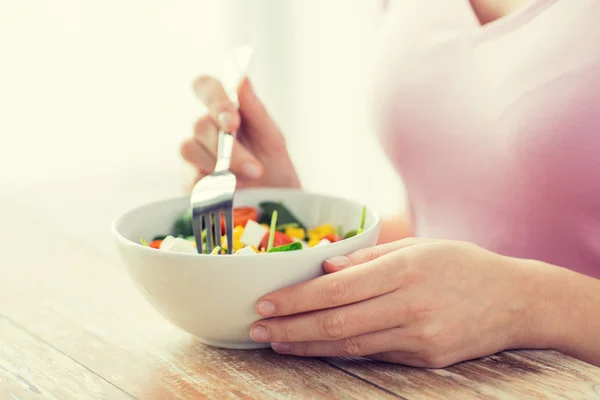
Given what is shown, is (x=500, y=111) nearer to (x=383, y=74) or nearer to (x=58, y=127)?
(x=383, y=74)

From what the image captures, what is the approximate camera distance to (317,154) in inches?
157

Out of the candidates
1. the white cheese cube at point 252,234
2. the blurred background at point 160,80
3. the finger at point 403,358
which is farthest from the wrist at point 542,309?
the blurred background at point 160,80

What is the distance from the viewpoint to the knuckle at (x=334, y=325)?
0.78 metres

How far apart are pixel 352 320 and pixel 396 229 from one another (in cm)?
73

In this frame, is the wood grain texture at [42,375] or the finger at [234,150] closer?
the wood grain texture at [42,375]

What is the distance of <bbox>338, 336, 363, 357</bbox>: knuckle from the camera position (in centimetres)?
80

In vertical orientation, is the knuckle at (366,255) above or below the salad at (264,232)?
above

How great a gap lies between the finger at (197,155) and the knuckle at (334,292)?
1.75 feet

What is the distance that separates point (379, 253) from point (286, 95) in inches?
129

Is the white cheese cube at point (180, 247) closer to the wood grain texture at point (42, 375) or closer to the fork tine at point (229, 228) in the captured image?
the fork tine at point (229, 228)

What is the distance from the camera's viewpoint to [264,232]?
39.5 inches

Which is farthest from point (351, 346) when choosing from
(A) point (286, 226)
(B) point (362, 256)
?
(A) point (286, 226)

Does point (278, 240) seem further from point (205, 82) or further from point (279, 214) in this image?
point (205, 82)

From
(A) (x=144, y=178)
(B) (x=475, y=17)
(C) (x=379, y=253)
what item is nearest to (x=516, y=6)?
(B) (x=475, y=17)
